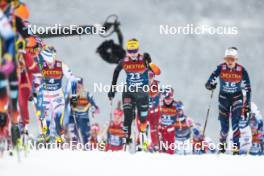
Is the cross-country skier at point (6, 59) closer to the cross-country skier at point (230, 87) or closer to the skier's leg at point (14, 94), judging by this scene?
the skier's leg at point (14, 94)

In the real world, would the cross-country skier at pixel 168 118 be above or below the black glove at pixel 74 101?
below

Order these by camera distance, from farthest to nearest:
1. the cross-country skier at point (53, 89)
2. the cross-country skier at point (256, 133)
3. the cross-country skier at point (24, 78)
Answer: the cross-country skier at point (256, 133), the cross-country skier at point (53, 89), the cross-country skier at point (24, 78)

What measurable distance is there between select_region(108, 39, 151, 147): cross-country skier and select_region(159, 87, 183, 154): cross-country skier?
139 centimetres

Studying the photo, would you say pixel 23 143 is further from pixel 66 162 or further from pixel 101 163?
pixel 101 163

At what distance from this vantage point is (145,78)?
23.9 feet

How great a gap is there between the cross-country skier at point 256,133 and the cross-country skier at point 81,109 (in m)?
2.71

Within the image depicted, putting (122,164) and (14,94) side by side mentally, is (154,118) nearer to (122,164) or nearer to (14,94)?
(122,164)

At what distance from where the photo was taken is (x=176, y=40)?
799 cm

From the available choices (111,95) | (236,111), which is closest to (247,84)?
(236,111)

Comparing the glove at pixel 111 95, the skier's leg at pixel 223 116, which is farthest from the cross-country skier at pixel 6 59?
the skier's leg at pixel 223 116

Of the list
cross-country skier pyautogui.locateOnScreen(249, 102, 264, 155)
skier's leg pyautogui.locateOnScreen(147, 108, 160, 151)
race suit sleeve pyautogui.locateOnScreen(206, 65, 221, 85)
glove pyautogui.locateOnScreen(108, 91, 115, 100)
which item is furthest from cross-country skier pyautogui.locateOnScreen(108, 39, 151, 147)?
cross-country skier pyautogui.locateOnScreen(249, 102, 264, 155)

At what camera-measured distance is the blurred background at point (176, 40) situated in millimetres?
7680

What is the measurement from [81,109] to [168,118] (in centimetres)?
149

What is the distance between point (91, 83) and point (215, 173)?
8.70 ft
